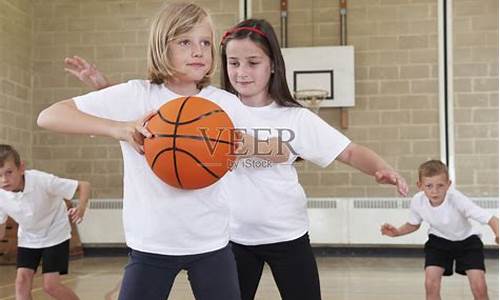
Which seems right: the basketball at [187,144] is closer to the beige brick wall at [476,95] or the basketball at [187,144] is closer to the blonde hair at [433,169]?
the blonde hair at [433,169]

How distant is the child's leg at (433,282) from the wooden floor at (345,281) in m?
0.90

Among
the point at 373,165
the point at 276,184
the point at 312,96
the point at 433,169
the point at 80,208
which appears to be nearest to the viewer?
the point at 373,165

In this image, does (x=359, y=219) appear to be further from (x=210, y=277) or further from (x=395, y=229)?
(x=210, y=277)

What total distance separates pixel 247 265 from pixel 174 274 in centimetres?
54

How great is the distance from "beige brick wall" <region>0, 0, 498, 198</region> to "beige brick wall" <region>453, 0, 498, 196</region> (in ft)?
0.04

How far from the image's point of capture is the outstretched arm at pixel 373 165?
7.08ft

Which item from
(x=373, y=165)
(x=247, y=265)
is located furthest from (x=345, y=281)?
(x=373, y=165)

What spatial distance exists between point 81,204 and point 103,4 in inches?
222

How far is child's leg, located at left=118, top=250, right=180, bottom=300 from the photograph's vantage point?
1.85 metres

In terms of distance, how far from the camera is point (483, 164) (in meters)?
8.16

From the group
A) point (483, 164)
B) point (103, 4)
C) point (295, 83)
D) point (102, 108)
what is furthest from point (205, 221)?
point (103, 4)

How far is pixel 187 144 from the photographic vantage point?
5.94 feet

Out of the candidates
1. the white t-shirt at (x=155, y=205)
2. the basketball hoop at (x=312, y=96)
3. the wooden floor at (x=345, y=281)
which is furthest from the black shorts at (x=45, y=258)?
the basketball hoop at (x=312, y=96)

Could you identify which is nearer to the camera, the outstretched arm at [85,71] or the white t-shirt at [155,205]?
the white t-shirt at [155,205]
